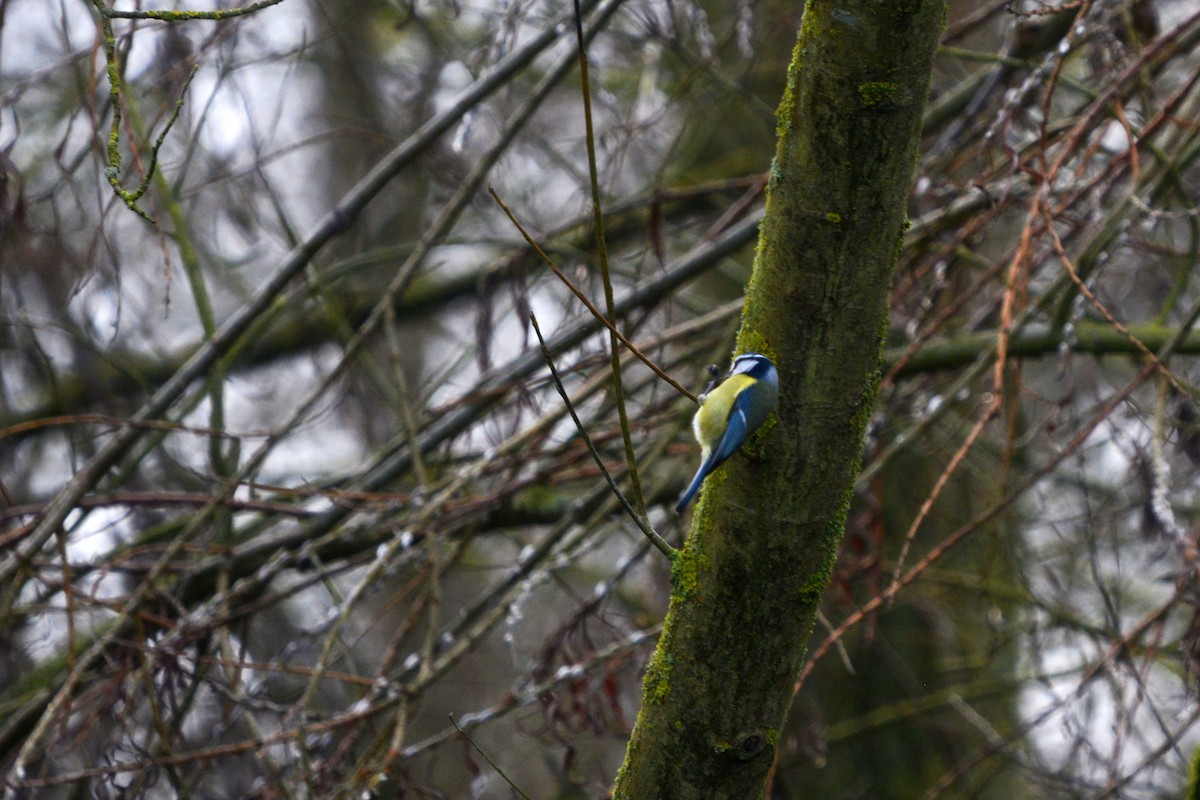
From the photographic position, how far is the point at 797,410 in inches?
45.7

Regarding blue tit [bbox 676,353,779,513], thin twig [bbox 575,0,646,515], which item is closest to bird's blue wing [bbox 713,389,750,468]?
blue tit [bbox 676,353,779,513]

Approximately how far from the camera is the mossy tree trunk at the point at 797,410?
1.08m

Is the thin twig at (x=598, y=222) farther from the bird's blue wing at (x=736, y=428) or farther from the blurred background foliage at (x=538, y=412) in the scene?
the blurred background foliage at (x=538, y=412)

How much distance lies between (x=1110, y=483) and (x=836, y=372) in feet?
11.6

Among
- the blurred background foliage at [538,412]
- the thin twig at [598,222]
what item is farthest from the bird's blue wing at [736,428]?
the blurred background foliage at [538,412]

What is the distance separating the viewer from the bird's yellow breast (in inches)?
46.6

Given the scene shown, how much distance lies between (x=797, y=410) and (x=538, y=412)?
155 centimetres

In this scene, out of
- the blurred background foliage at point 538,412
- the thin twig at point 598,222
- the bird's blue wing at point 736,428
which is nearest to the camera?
the thin twig at point 598,222

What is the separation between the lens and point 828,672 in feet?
13.3

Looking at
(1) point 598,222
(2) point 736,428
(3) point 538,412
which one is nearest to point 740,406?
(2) point 736,428

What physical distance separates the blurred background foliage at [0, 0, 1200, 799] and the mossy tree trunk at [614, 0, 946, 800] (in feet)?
1.16

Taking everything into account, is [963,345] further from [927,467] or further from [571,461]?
[927,467]

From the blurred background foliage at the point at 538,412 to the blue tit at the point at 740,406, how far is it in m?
0.59

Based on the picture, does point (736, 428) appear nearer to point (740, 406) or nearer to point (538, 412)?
point (740, 406)
